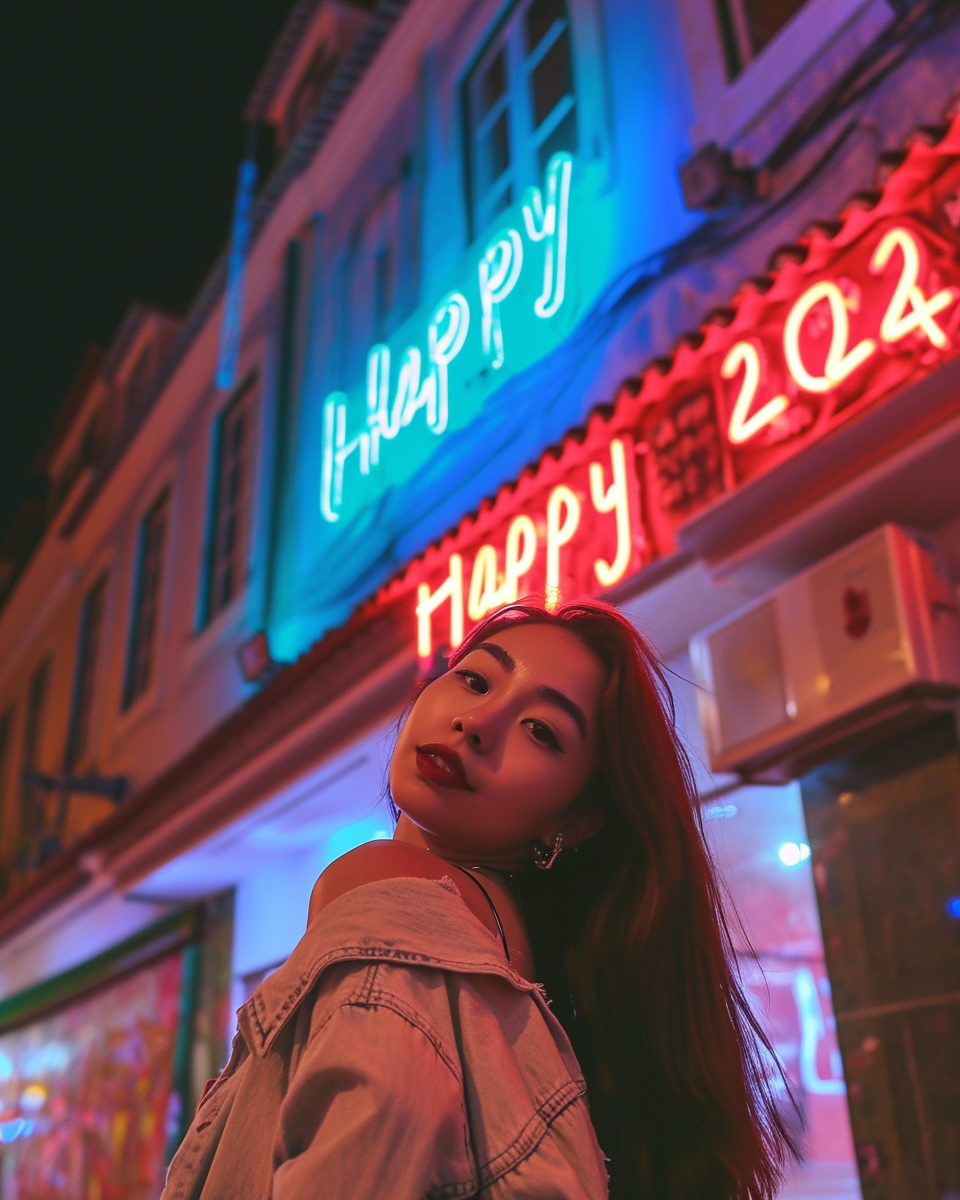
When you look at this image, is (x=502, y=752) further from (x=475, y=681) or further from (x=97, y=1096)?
(x=97, y=1096)

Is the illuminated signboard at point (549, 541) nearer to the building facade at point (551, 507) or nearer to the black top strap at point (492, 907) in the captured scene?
the building facade at point (551, 507)

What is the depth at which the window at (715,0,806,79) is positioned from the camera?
5.03m

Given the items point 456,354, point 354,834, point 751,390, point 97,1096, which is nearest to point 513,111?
point 456,354

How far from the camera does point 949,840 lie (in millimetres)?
3279

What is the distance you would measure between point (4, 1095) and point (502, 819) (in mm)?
10985

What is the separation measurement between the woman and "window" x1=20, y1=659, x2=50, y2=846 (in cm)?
1110

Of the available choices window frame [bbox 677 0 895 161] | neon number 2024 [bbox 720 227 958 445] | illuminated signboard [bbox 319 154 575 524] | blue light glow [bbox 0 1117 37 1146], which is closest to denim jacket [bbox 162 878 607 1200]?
neon number 2024 [bbox 720 227 958 445]

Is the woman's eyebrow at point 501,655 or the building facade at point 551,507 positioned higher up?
the building facade at point 551,507

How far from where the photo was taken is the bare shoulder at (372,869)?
141 cm

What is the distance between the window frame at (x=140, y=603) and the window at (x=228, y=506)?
912 millimetres

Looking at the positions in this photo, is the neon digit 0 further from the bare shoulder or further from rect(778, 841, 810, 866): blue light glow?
the bare shoulder

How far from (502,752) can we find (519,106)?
600cm

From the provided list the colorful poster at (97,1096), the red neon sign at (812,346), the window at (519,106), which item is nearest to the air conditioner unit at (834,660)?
the red neon sign at (812,346)

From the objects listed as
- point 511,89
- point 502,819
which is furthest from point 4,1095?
point 502,819
